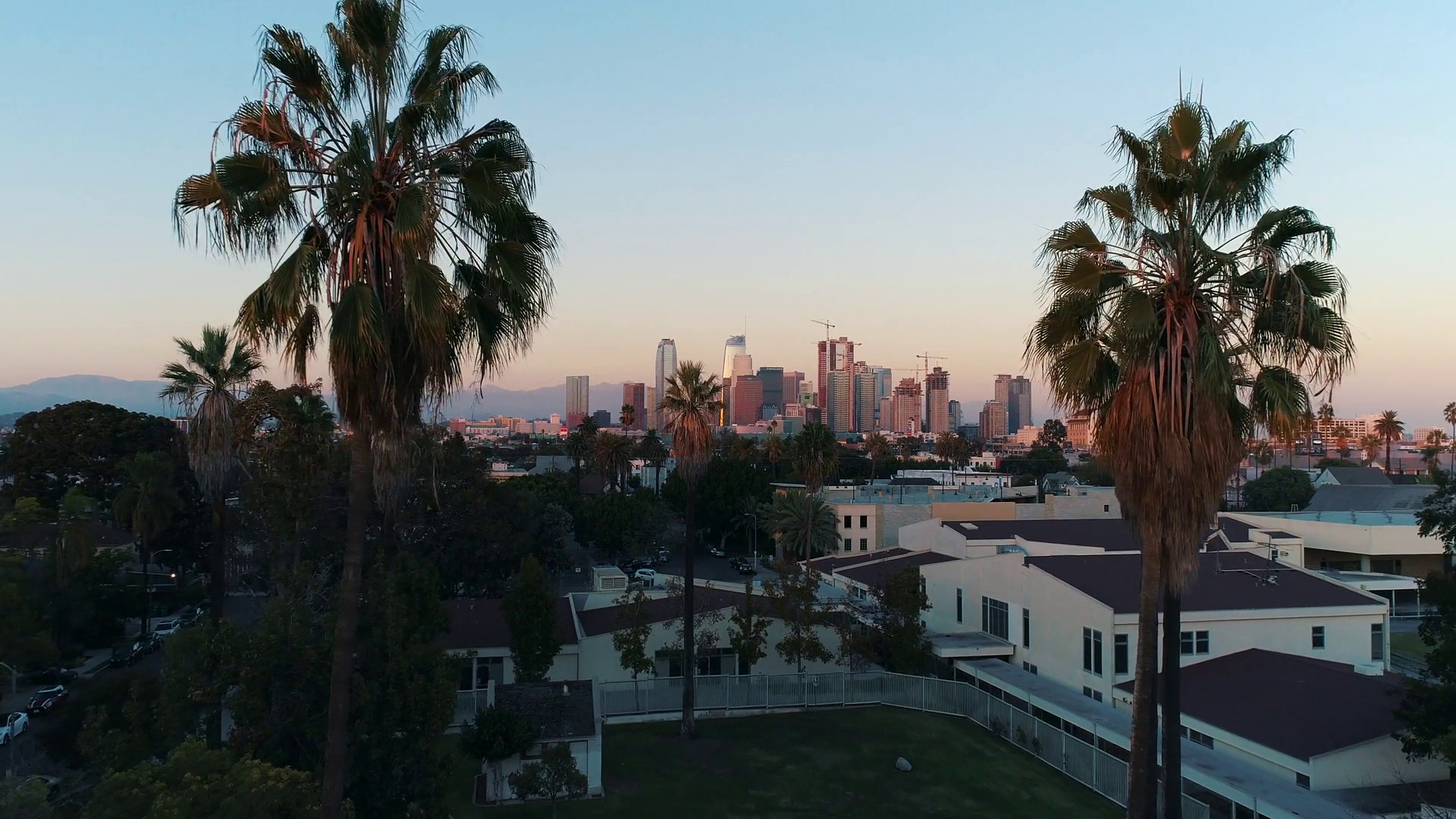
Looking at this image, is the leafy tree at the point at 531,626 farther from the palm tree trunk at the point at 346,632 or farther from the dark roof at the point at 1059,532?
the dark roof at the point at 1059,532

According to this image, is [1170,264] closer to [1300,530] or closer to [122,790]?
[122,790]

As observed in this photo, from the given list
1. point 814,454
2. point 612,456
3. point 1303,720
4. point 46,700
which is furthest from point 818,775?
point 612,456

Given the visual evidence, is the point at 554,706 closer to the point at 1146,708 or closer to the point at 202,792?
the point at 202,792

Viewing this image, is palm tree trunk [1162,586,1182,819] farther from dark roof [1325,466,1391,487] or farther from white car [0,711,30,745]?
dark roof [1325,466,1391,487]

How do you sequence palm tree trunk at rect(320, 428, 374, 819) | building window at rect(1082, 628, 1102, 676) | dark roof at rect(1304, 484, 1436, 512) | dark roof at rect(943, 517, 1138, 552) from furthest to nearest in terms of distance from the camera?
dark roof at rect(1304, 484, 1436, 512), dark roof at rect(943, 517, 1138, 552), building window at rect(1082, 628, 1102, 676), palm tree trunk at rect(320, 428, 374, 819)

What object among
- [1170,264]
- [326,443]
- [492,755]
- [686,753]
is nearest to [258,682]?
[492,755]

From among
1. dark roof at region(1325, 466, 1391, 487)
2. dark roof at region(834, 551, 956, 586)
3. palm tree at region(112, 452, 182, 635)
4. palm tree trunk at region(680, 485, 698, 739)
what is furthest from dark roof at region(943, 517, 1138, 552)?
dark roof at region(1325, 466, 1391, 487)
